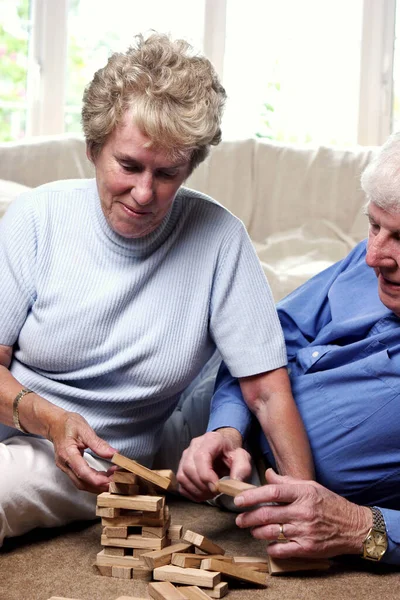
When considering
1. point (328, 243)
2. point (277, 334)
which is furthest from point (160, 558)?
point (328, 243)

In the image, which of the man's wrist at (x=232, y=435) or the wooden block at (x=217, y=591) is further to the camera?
the man's wrist at (x=232, y=435)

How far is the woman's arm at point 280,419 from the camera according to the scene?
193 centimetres

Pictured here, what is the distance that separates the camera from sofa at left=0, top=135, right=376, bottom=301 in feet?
11.4

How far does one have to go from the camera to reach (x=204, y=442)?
191 cm

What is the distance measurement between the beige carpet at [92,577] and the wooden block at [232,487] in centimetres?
21

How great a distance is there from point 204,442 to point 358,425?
35 cm

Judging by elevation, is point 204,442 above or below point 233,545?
above

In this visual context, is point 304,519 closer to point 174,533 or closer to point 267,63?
point 174,533

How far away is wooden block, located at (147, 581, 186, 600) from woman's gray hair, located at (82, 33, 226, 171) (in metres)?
0.90

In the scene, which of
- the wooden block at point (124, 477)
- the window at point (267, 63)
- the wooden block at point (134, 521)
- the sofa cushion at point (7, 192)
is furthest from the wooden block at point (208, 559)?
the window at point (267, 63)

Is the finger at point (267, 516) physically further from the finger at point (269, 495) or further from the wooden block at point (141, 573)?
the wooden block at point (141, 573)

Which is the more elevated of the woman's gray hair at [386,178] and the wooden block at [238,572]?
the woman's gray hair at [386,178]

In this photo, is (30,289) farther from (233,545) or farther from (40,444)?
(233,545)

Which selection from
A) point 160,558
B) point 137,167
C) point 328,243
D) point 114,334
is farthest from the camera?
point 328,243
